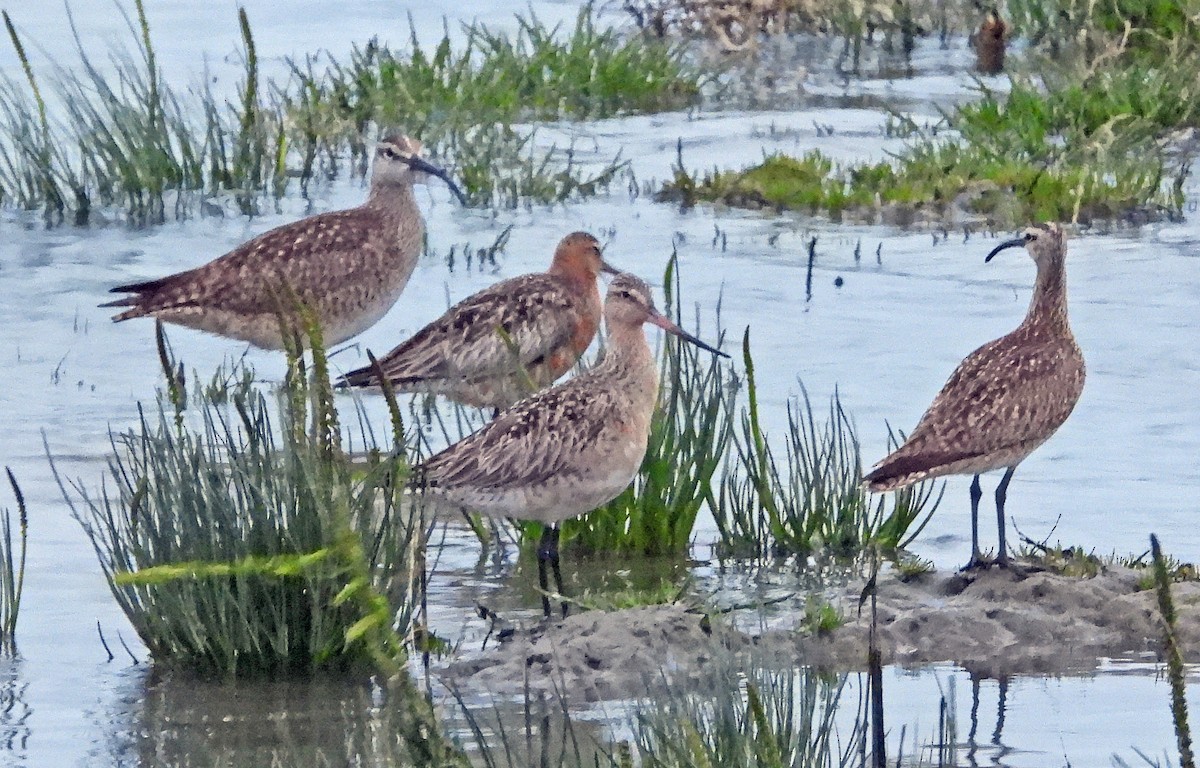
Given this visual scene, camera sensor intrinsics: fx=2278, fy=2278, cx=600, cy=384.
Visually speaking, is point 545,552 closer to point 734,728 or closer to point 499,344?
point 499,344

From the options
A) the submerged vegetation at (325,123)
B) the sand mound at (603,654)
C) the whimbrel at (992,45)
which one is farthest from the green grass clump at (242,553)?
the whimbrel at (992,45)

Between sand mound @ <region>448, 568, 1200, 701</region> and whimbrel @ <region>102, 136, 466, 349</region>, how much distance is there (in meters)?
4.36

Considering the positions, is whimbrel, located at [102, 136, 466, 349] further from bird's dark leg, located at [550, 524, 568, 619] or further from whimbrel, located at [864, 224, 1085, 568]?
whimbrel, located at [864, 224, 1085, 568]

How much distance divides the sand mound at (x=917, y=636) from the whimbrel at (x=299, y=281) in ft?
14.3

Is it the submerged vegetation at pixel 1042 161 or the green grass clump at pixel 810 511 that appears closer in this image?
the green grass clump at pixel 810 511

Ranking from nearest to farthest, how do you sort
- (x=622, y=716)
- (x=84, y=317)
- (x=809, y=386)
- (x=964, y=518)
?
1. (x=622, y=716)
2. (x=964, y=518)
3. (x=809, y=386)
4. (x=84, y=317)

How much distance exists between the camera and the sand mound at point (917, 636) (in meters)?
7.09

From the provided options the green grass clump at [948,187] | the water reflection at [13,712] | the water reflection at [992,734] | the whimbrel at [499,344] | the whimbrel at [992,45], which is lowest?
the water reflection at [13,712]

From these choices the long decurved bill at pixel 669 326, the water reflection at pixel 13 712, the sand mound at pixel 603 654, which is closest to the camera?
the water reflection at pixel 13 712

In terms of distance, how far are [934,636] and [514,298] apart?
4.08 m

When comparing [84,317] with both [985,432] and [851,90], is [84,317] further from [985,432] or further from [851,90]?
[851,90]

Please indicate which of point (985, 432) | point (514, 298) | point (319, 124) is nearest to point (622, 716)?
point (985, 432)

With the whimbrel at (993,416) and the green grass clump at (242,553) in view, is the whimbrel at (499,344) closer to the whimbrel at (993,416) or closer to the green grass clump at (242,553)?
the whimbrel at (993,416)

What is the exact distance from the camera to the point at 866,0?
72.7ft
